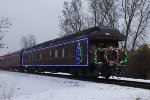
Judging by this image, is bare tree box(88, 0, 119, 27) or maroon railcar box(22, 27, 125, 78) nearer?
maroon railcar box(22, 27, 125, 78)

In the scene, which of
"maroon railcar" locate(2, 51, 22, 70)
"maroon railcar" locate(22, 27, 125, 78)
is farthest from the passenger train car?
"maroon railcar" locate(2, 51, 22, 70)

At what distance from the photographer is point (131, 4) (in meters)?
49.3

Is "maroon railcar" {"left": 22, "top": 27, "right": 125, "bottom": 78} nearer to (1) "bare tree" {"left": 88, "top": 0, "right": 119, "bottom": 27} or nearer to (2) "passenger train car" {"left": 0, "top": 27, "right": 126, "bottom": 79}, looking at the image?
(2) "passenger train car" {"left": 0, "top": 27, "right": 126, "bottom": 79}

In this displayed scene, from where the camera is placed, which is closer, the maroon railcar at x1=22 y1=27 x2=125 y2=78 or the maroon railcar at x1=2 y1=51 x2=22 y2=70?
the maroon railcar at x1=22 y1=27 x2=125 y2=78

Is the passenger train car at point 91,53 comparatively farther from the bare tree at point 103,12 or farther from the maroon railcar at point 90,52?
the bare tree at point 103,12

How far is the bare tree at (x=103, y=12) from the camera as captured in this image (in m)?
50.6

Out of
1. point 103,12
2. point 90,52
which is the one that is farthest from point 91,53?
point 103,12

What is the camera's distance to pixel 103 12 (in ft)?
170

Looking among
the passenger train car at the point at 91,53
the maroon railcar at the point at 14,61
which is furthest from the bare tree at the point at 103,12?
the passenger train car at the point at 91,53

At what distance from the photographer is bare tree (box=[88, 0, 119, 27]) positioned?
5062 centimetres

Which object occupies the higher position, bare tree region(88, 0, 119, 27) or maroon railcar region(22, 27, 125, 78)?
bare tree region(88, 0, 119, 27)

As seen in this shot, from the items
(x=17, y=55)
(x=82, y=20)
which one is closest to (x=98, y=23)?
(x=82, y=20)

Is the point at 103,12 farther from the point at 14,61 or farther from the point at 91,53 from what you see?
the point at 91,53

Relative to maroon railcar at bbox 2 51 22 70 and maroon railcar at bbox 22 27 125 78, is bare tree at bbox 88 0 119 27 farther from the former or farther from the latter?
maroon railcar at bbox 22 27 125 78
